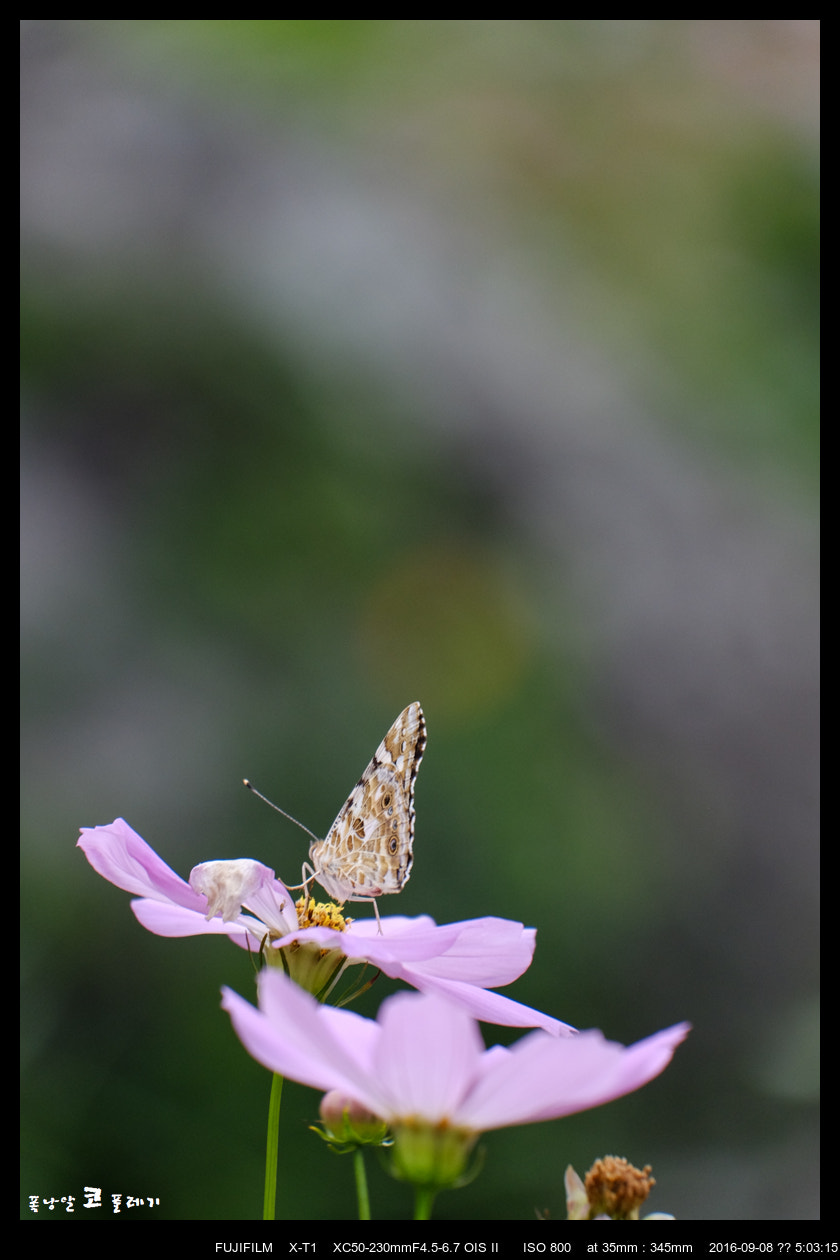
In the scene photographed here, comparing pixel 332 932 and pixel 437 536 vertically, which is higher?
pixel 437 536

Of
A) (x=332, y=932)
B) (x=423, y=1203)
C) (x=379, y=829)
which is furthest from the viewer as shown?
(x=379, y=829)

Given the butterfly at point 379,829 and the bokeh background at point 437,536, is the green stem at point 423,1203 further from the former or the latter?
the bokeh background at point 437,536

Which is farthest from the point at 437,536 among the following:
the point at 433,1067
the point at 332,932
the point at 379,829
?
the point at 433,1067

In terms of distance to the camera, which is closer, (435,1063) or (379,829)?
(435,1063)

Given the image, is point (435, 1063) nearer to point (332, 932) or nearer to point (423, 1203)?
point (423, 1203)

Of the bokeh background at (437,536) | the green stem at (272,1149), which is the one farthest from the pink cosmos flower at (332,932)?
the bokeh background at (437,536)

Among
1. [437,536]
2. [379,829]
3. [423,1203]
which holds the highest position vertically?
[437,536]
